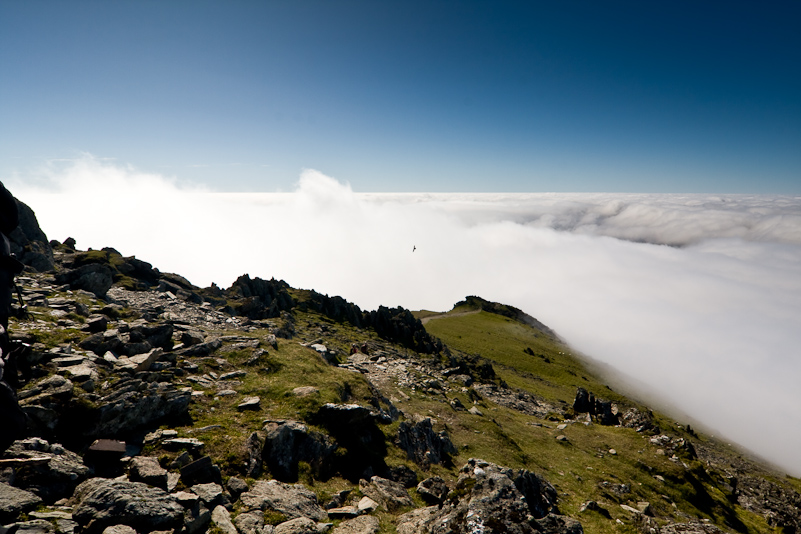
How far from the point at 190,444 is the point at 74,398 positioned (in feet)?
18.3

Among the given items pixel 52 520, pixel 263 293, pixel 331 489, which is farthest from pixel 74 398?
pixel 263 293

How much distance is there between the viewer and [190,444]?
15609 millimetres

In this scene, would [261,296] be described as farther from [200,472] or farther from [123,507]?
[123,507]

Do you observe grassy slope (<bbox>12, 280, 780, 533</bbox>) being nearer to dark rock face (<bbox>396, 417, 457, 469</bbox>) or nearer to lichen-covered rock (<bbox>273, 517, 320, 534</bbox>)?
dark rock face (<bbox>396, 417, 457, 469</bbox>)

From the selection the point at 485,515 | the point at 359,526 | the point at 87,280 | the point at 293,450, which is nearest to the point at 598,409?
the point at 485,515

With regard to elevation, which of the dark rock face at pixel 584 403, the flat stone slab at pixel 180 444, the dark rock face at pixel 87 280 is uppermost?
the dark rock face at pixel 87 280

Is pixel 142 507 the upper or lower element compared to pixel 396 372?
upper

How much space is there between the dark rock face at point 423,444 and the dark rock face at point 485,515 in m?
9.58

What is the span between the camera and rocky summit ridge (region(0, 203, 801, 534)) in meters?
11.6

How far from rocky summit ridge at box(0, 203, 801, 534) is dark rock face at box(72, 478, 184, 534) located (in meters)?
0.05

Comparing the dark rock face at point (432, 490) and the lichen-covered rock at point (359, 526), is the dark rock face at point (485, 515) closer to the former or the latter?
the lichen-covered rock at point (359, 526)

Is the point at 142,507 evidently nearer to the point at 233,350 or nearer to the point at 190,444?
the point at 190,444

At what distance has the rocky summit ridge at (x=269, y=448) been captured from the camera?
11648mm

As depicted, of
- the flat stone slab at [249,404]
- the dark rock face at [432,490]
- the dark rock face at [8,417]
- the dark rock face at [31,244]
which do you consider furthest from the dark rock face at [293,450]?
the dark rock face at [31,244]
